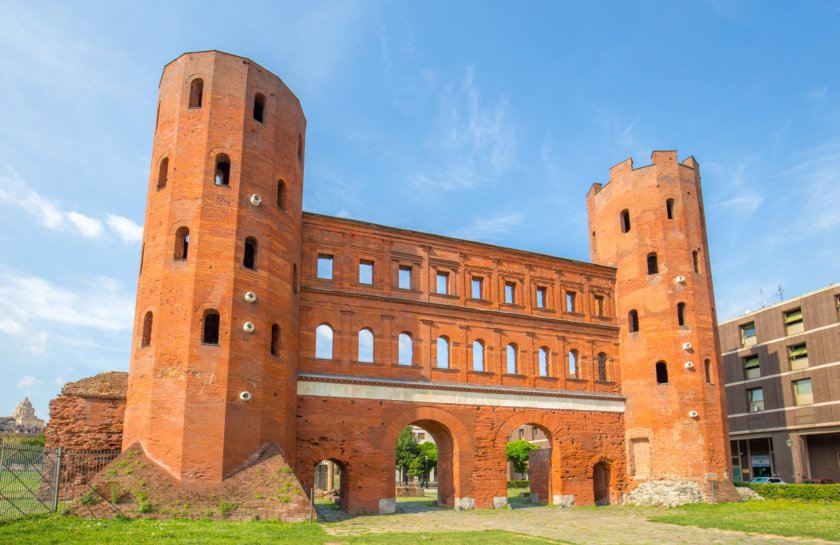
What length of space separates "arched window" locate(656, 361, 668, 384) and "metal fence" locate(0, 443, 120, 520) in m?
22.6

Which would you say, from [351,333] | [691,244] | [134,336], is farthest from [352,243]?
[691,244]

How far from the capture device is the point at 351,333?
84.9 ft

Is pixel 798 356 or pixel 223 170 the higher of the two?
pixel 223 170

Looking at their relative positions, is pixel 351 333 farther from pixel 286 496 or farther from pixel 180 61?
pixel 180 61

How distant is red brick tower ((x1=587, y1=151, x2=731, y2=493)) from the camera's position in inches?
1115

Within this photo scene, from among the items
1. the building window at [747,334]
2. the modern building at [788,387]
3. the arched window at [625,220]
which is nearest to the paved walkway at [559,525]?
the arched window at [625,220]

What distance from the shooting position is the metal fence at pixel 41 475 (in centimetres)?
1662

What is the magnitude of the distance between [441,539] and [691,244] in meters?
20.7

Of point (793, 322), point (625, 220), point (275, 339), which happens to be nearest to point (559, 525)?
point (275, 339)

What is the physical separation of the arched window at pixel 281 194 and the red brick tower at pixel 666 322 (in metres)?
17.0

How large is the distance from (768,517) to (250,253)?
1938cm

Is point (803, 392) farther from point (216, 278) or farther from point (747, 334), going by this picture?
point (216, 278)

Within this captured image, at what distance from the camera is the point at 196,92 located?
2331cm

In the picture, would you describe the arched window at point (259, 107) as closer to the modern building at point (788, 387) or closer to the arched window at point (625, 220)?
the arched window at point (625, 220)
